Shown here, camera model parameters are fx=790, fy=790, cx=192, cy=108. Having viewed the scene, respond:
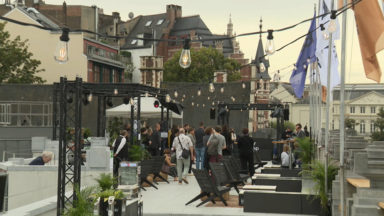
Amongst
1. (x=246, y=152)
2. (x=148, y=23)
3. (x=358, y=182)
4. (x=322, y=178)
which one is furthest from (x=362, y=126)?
(x=358, y=182)

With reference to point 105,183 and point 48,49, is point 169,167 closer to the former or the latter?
point 105,183

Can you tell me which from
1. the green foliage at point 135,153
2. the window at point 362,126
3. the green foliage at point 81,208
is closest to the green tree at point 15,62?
the green foliage at point 135,153

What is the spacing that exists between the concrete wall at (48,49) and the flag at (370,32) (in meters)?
58.4

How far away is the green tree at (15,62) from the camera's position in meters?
63.3

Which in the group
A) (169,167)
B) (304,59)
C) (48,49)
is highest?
(48,49)

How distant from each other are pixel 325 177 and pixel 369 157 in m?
4.78

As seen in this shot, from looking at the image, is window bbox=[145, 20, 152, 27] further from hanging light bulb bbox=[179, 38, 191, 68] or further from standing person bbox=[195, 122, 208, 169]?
hanging light bulb bbox=[179, 38, 191, 68]

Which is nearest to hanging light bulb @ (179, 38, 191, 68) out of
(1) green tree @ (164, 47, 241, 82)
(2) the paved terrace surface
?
(2) the paved terrace surface

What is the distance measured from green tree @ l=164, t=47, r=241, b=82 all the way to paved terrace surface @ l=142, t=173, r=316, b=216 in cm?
7921

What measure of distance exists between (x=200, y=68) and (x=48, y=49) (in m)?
35.6

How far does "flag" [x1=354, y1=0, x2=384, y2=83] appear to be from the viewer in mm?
11656

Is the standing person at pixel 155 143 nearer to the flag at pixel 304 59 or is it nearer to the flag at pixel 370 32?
the flag at pixel 304 59

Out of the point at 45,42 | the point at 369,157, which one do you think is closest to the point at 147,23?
the point at 45,42

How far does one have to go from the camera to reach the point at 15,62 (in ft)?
212
